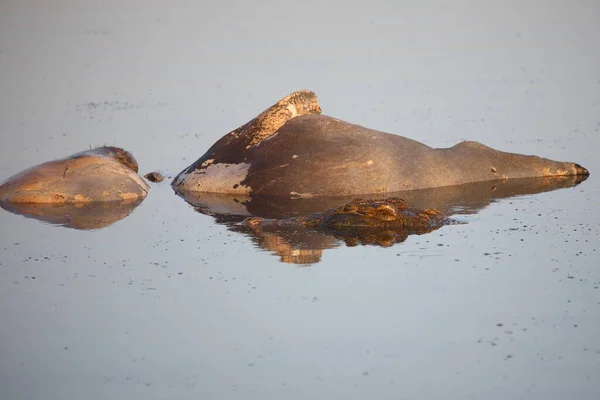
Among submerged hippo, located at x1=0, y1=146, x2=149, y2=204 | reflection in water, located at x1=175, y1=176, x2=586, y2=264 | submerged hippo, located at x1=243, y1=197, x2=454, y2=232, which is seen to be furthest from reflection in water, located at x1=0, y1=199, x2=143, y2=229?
submerged hippo, located at x1=243, y1=197, x2=454, y2=232

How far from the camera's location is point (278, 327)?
33.1ft

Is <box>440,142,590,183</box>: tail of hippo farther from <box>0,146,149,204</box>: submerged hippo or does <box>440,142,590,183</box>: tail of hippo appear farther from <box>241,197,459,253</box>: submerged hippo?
<box>0,146,149,204</box>: submerged hippo

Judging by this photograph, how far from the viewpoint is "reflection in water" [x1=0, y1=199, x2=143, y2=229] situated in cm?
1533

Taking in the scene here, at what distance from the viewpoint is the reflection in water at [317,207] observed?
526 inches

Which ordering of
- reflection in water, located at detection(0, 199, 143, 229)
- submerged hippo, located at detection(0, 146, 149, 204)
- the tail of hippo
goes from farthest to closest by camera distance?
the tail of hippo → submerged hippo, located at detection(0, 146, 149, 204) → reflection in water, located at detection(0, 199, 143, 229)

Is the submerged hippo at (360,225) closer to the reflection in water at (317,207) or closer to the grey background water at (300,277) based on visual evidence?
the reflection in water at (317,207)

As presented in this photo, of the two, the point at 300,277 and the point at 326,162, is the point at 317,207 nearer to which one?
the point at 326,162

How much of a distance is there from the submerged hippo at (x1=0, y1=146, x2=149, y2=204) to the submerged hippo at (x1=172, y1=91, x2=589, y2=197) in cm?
124

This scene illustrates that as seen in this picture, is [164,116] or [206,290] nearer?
[206,290]

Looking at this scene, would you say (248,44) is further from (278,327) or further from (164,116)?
(278,327)

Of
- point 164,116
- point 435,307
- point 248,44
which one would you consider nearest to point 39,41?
point 248,44

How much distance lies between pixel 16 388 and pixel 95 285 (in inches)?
119

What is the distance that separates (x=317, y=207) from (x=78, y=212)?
338 centimetres

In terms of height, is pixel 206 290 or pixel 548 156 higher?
pixel 548 156
